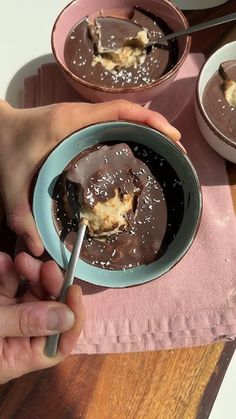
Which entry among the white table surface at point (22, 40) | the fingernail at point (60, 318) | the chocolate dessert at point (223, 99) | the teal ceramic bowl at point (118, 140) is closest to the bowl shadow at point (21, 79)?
the white table surface at point (22, 40)

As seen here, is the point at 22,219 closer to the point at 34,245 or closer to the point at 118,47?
the point at 34,245

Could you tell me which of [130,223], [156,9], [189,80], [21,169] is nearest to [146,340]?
[130,223]

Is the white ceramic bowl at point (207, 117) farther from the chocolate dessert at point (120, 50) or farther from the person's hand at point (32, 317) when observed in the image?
the person's hand at point (32, 317)

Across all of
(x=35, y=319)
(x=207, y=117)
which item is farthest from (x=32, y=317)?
(x=207, y=117)

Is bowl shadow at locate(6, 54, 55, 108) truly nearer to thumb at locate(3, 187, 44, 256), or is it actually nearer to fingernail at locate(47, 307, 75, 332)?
thumb at locate(3, 187, 44, 256)

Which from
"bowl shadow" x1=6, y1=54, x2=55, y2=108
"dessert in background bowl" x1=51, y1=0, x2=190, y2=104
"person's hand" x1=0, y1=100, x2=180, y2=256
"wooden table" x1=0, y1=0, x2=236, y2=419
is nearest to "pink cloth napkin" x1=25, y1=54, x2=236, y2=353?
"wooden table" x1=0, y1=0, x2=236, y2=419
